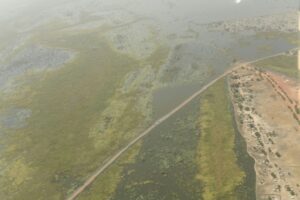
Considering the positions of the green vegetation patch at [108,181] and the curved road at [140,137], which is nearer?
the green vegetation patch at [108,181]

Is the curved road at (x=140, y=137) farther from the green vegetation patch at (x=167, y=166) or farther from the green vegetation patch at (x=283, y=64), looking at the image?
the green vegetation patch at (x=283, y=64)

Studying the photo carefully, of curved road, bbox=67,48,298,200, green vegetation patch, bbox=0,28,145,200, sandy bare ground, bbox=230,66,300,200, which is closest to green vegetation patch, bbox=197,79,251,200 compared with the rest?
sandy bare ground, bbox=230,66,300,200

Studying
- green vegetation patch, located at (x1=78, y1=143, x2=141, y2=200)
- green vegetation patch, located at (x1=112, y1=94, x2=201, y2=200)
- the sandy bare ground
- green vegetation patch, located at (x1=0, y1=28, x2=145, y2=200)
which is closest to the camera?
the sandy bare ground

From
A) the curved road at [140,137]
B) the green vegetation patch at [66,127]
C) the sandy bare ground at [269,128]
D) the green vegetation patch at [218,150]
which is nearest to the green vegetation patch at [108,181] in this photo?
the curved road at [140,137]

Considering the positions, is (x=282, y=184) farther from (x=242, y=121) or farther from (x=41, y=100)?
(x=41, y=100)

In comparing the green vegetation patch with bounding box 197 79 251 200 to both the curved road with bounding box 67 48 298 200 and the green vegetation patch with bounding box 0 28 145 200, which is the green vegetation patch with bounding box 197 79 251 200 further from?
the green vegetation patch with bounding box 0 28 145 200

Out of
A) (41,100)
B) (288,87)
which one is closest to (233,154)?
(288,87)
